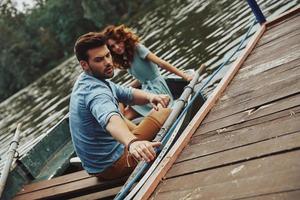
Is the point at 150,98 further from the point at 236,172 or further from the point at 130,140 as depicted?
the point at 236,172

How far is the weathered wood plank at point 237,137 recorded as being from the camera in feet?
9.87

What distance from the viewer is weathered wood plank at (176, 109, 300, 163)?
9.87 ft

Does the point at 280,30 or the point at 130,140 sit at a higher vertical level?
the point at 130,140

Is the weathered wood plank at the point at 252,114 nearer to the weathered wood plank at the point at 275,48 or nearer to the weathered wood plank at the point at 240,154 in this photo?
the weathered wood plank at the point at 240,154

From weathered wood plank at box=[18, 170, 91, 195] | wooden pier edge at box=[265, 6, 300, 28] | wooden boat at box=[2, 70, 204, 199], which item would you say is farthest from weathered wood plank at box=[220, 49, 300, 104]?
wooden pier edge at box=[265, 6, 300, 28]

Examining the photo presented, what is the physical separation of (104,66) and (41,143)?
312 cm

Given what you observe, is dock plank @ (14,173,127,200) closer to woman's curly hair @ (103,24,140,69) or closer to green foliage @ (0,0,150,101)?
woman's curly hair @ (103,24,140,69)

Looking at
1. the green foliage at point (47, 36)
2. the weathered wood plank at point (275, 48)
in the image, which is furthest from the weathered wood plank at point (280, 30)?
the green foliage at point (47, 36)

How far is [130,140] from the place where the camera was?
3225 millimetres

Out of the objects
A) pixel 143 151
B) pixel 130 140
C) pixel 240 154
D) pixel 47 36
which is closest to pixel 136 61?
pixel 130 140

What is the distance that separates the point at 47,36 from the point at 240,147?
2337 inches

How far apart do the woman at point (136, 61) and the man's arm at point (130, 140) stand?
2.70 m

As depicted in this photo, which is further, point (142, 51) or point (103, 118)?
point (142, 51)

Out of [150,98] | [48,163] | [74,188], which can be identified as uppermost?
[150,98]
